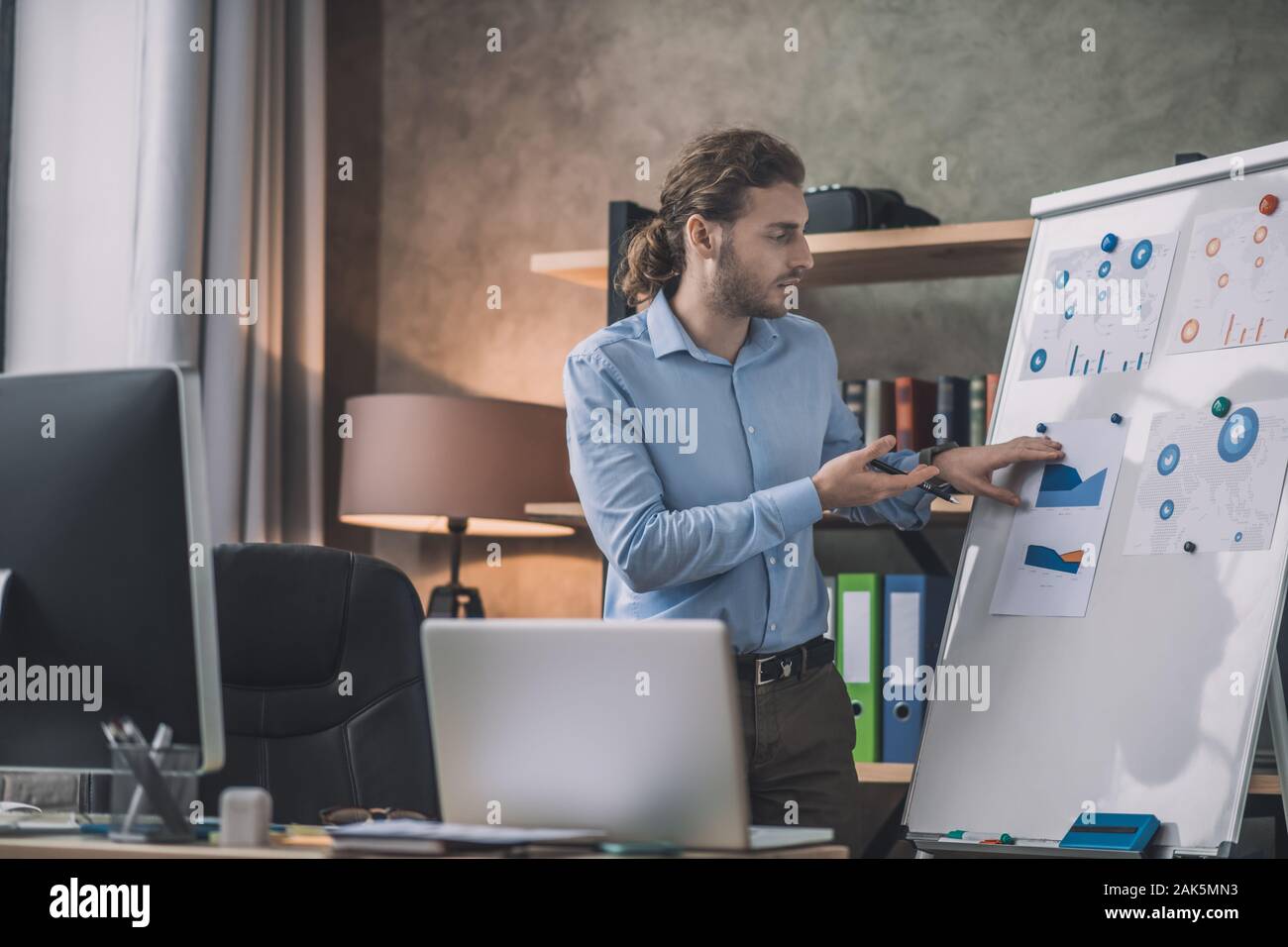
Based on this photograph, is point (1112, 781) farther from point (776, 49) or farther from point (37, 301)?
point (37, 301)

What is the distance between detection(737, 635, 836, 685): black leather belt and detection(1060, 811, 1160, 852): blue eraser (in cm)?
44

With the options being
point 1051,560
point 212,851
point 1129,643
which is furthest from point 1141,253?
point 212,851

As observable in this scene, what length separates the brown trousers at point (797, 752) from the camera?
2.12m

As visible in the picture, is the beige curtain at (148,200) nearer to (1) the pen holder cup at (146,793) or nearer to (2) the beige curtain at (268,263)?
(2) the beige curtain at (268,263)

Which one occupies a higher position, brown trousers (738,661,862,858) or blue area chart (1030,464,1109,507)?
blue area chart (1030,464,1109,507)

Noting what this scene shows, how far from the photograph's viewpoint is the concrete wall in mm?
3100

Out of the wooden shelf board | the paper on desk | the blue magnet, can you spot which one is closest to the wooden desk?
the paper on desk

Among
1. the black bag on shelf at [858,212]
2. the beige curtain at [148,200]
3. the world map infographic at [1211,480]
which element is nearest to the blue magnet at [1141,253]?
the world map infographic at [1211,480]

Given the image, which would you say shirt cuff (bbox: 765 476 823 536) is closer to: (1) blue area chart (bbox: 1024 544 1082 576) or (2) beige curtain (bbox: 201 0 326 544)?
(1) blue area chart (bbox: 1024 544 1082 576)

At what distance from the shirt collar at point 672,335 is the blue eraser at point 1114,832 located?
33.7 inches

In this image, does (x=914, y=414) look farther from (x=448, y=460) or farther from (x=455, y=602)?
(x=455, y=602)

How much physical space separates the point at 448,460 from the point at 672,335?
3.13ft

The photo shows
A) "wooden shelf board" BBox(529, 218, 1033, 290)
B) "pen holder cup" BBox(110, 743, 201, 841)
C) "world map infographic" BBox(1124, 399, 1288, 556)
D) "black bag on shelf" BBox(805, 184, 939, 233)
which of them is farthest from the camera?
"black bag on shelf" BBox(805, 184, 939, 233)

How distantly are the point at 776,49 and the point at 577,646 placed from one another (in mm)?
2464
